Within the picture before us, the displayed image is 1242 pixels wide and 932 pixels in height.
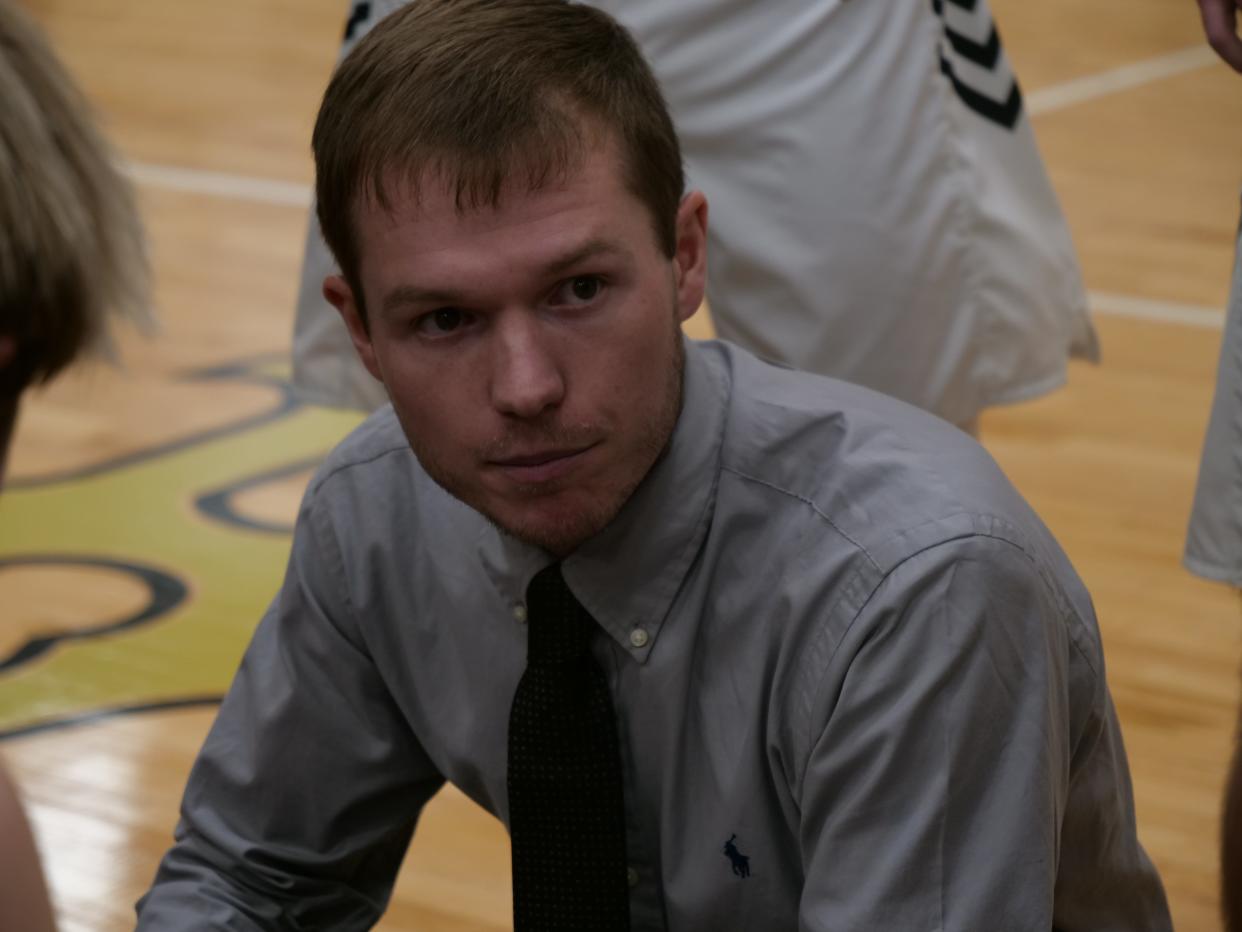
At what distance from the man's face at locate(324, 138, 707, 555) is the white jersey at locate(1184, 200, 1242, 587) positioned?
24.8 inches

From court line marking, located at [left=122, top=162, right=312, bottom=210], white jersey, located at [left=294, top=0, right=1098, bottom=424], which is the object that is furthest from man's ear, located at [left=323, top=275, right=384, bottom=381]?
court line marking, located at [left=122, top=162, right=312, bottom=210]

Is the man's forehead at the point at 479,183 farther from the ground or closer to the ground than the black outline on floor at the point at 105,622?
farther from the ground

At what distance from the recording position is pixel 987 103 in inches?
88.4

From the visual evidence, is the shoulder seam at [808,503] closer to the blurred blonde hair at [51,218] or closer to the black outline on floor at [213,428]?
the blurred blonde hair at [51,218]

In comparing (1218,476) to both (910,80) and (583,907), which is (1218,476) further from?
(583,907)

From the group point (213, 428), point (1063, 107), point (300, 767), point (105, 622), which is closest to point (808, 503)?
point (300, 767)

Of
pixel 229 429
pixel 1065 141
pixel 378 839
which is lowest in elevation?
pixel 1065 141

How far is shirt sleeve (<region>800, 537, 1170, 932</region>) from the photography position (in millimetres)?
1287

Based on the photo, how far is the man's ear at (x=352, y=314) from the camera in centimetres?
157

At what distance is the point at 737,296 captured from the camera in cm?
218

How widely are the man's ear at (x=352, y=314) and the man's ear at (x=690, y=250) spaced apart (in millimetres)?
255

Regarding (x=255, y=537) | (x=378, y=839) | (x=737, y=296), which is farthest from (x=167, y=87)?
(x=378, y=839)

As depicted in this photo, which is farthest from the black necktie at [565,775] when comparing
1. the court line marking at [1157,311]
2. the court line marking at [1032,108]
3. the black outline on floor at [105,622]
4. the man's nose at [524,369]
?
the court line marking at [1032,108]

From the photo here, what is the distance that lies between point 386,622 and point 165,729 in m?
1.25
